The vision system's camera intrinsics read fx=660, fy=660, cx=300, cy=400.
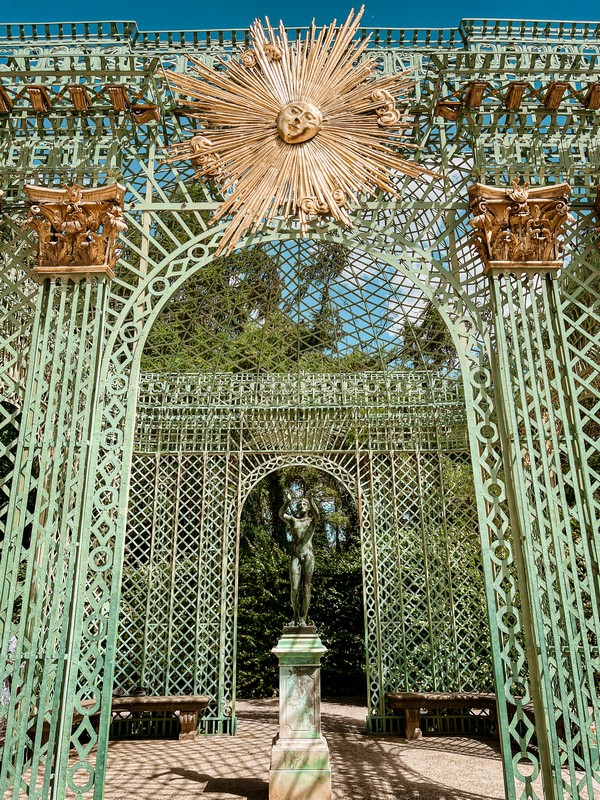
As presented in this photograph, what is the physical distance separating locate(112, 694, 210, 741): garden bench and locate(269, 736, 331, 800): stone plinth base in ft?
9.12

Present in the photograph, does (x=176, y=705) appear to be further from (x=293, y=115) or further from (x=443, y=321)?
(x=293, y=115)

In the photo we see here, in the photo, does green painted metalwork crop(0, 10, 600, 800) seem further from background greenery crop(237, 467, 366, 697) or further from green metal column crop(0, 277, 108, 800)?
background greenery crop(237, 467, 366, 697)

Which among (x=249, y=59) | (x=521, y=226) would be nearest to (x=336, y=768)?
(x=521, y=226)

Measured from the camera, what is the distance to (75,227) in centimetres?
519

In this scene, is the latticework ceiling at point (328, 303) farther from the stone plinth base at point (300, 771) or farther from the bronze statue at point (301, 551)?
Answer: the stone plinth base at point (300, 771)

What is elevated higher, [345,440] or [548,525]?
[345,440]

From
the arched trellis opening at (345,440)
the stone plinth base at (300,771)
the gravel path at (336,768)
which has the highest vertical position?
the arched trellis opening at (345,440)

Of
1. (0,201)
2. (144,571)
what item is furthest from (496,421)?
(144,571)

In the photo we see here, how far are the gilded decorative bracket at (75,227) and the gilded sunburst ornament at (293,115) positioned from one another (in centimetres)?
73

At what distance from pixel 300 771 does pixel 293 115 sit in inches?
232

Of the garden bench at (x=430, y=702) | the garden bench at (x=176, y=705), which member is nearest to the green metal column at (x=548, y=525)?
the garden bench at (x=430, y=702)

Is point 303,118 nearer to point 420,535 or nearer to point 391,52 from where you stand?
point 391,52

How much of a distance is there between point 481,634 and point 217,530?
424 centimetres

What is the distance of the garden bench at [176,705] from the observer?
8.69 metres
